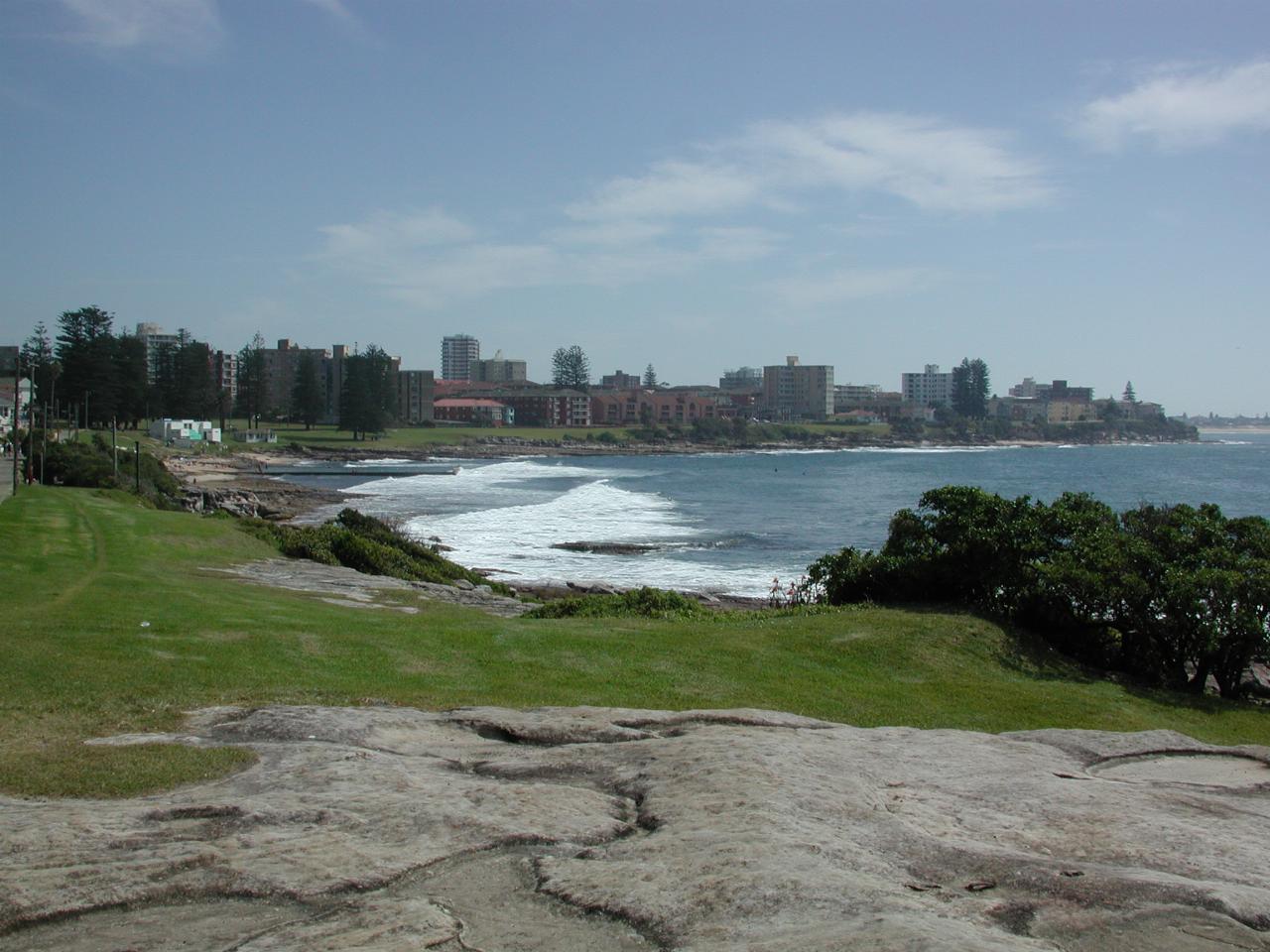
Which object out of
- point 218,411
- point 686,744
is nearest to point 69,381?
point 218,411

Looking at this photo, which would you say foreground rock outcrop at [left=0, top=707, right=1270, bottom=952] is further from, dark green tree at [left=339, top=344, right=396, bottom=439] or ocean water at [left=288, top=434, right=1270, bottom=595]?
dark green tree at [left=339, top=344, right=396, bottom=439]

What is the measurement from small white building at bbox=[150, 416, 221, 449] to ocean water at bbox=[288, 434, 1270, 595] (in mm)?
14462

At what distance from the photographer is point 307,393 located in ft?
441

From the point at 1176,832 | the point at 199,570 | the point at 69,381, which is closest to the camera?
the point at 1176,832

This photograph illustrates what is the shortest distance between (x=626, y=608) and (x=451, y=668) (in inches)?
279

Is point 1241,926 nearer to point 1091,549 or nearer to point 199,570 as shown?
point 1091,549

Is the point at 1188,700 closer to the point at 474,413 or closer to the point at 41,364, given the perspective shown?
the point at 41,364

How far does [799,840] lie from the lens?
5.71 m

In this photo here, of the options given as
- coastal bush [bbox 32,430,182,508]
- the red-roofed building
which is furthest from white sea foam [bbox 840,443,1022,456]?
coastal bush [bbox 32,430,182,508]

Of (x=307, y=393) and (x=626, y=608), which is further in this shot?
(x=307, y=393)

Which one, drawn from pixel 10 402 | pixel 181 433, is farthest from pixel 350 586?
pixel 181 433

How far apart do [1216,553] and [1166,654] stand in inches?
66.4

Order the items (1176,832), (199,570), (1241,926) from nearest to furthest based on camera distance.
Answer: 1. (1241,926)
2. (1176,832)
3. (199,570)

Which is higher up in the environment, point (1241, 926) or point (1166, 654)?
point (1241, 926)
